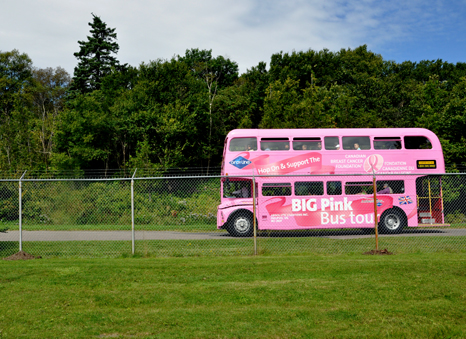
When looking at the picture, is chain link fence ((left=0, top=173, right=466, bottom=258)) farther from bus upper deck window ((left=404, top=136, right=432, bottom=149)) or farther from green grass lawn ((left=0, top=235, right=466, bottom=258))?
bus upper deck window ((left=404, top=136, right=432, bottom=149))

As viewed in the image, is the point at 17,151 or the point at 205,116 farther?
the point at 205,116

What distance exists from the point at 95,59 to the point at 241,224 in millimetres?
40362

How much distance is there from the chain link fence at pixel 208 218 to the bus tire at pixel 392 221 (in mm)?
39

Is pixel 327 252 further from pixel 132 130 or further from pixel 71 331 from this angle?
pixel 132 130

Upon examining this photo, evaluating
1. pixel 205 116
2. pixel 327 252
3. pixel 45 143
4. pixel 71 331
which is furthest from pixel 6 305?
pixel 45 143

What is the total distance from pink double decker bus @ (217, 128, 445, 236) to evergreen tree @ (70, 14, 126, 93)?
35.7 metres

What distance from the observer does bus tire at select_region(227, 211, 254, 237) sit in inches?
606

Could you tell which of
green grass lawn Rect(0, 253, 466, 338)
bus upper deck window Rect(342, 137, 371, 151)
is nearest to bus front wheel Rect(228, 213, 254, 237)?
bus upper deck window Rect(342, 137, 371, 151)

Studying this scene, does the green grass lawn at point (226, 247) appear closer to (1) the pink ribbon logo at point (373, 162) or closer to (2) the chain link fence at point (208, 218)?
(2) the chain link fence at point (208, 218)

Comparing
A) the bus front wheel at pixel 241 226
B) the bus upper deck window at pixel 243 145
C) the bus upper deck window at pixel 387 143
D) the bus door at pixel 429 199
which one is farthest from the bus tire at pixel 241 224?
the bus door at pixel 429 199

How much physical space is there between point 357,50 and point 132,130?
103ft

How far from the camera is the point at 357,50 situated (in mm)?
49844

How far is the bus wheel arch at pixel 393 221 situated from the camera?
1597 cm

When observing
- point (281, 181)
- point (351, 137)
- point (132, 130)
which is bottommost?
point (281, 181)
